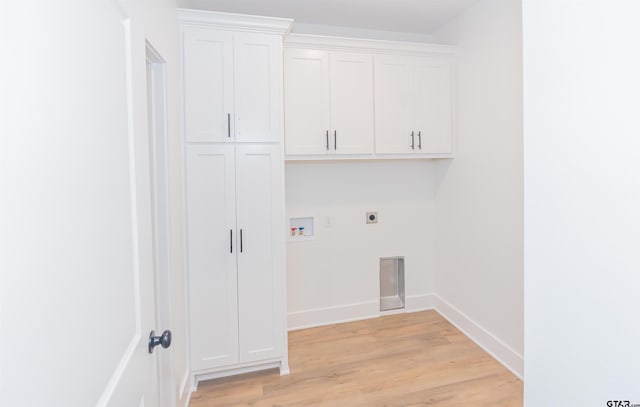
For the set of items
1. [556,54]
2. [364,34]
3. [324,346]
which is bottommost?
[324,346]

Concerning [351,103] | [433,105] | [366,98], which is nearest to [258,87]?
[351,103]

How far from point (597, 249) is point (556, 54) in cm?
51

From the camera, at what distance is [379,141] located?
308 cm

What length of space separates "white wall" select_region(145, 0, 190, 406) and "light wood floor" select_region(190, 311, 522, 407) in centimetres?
33

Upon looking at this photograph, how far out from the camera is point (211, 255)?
94.7 inches

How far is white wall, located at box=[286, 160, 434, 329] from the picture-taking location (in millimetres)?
3311

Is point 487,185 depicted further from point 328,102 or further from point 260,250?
point 260,250

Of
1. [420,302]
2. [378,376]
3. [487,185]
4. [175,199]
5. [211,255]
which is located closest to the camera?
[175,199]

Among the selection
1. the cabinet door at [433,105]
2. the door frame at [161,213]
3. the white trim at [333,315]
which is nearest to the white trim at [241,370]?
the door frame at [161,213]

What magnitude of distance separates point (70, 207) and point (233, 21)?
2.04 m

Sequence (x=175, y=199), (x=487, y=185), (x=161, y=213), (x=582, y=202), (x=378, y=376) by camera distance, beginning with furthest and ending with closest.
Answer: (x=487, y=185) < (x=378, y=376) < (x=175, y=199) < (x=161, y=213) < (x=582, y=202)

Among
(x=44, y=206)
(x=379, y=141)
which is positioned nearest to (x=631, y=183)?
(x=44, y=206)

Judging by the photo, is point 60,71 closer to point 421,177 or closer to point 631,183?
point 631,183

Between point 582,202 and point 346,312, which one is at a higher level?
point 582,202
